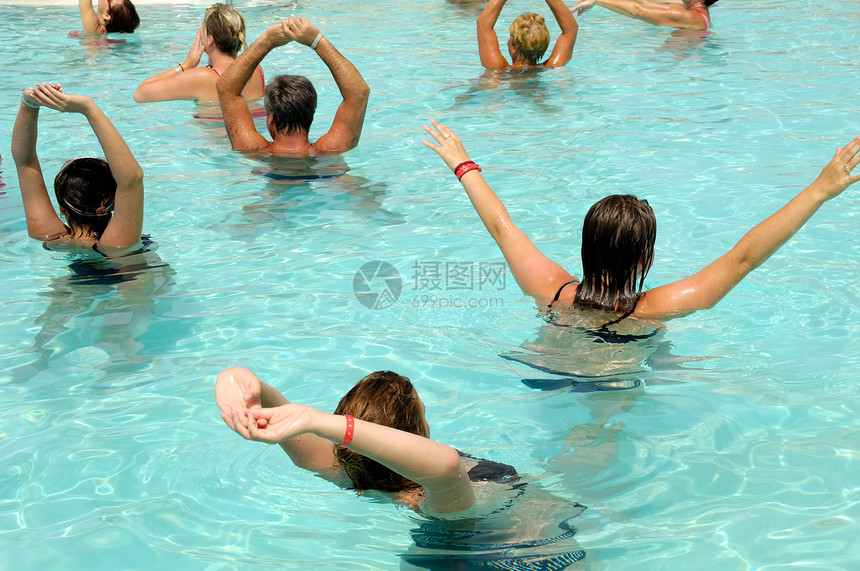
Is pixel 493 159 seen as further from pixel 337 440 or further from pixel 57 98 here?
pixel 337 440

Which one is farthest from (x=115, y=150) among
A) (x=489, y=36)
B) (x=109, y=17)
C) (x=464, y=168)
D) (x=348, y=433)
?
(x=109, y=17)

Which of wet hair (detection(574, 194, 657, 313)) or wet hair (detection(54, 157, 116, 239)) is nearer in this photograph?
wet hair (detection(574, 194, 657, 313))

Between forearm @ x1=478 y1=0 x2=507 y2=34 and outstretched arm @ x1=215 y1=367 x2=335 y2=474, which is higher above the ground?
forearm @ x1=478 y1=0 x2=507 y2=34

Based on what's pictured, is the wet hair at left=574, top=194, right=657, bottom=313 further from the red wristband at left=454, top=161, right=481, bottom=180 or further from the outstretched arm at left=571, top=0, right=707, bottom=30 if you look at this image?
the outstretched arm at left=571, top=0, right=707, bottom=30

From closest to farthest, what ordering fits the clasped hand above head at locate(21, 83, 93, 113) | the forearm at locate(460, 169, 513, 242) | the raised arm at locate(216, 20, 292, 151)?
the forearm at locate(460, 169, 513, 242)
the clasped hand above head at locate(21, 83, 93, 113)
the raised arm at locate(216, 20, 292, 151)

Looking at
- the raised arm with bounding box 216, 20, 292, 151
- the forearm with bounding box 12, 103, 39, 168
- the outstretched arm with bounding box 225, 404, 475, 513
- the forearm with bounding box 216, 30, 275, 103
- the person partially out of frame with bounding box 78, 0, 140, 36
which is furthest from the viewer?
the person partially out of frame with bounding box 78, 0, 140, 36

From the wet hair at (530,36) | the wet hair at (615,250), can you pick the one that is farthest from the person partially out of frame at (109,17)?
the wet hair at (615,250)

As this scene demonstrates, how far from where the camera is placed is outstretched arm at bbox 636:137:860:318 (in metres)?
3.30

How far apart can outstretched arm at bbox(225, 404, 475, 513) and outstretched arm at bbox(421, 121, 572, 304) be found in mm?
1597

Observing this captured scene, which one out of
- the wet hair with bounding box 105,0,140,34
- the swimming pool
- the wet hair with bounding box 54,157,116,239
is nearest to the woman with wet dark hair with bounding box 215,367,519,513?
the swimming pool

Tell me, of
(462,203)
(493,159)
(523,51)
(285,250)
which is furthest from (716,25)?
(285,250)

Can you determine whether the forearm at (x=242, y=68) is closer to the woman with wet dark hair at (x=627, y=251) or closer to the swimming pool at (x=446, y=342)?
the swimming pool at (x=446, y=342)

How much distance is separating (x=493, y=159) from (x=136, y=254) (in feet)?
11.0

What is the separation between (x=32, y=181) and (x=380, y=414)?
327 centimetres
